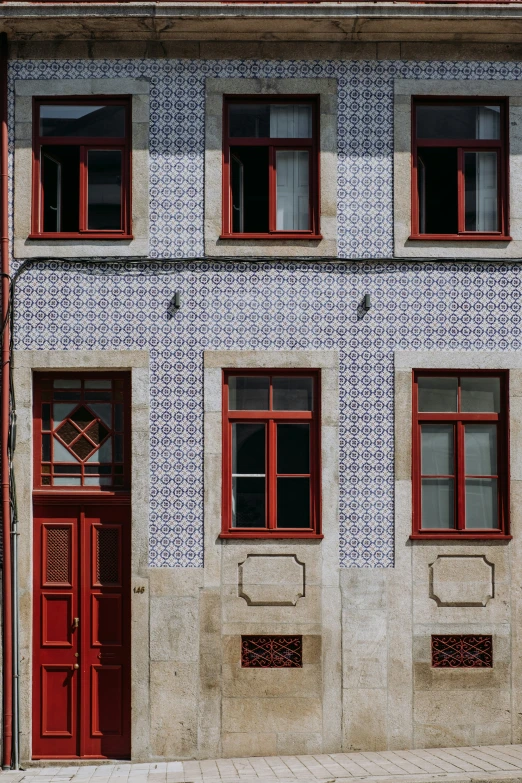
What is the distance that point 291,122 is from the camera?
1105 cm

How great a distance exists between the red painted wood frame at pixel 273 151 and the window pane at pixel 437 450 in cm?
254

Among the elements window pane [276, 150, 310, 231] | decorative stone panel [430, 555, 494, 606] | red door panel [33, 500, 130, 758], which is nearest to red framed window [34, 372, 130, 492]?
red door panel [33, 500, 130, 758]

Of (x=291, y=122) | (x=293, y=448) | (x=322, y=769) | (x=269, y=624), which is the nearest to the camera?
(x=322, y=769)

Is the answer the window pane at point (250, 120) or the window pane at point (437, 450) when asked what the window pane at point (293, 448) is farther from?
the window pane at point (250, 120)

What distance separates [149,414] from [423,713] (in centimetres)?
438

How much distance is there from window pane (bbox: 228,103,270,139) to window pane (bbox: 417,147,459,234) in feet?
5.82

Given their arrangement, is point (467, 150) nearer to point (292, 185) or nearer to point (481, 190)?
point (481, 190)

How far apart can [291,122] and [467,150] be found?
2.02m

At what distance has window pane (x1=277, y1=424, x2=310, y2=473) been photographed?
10820mm

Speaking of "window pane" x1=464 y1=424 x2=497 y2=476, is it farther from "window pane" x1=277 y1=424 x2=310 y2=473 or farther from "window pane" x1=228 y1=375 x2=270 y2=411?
"window pane" x1=228 y1=375 x2=270 y2=411

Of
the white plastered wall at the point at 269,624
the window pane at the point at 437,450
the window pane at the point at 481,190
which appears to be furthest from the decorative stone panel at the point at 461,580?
the window pane at the point at 481,190

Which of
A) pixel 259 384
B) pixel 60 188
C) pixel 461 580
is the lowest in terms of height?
pixel 461 580

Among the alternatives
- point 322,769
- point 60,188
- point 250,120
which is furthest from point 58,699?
point 250,120

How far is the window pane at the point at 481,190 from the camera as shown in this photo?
11062mm
